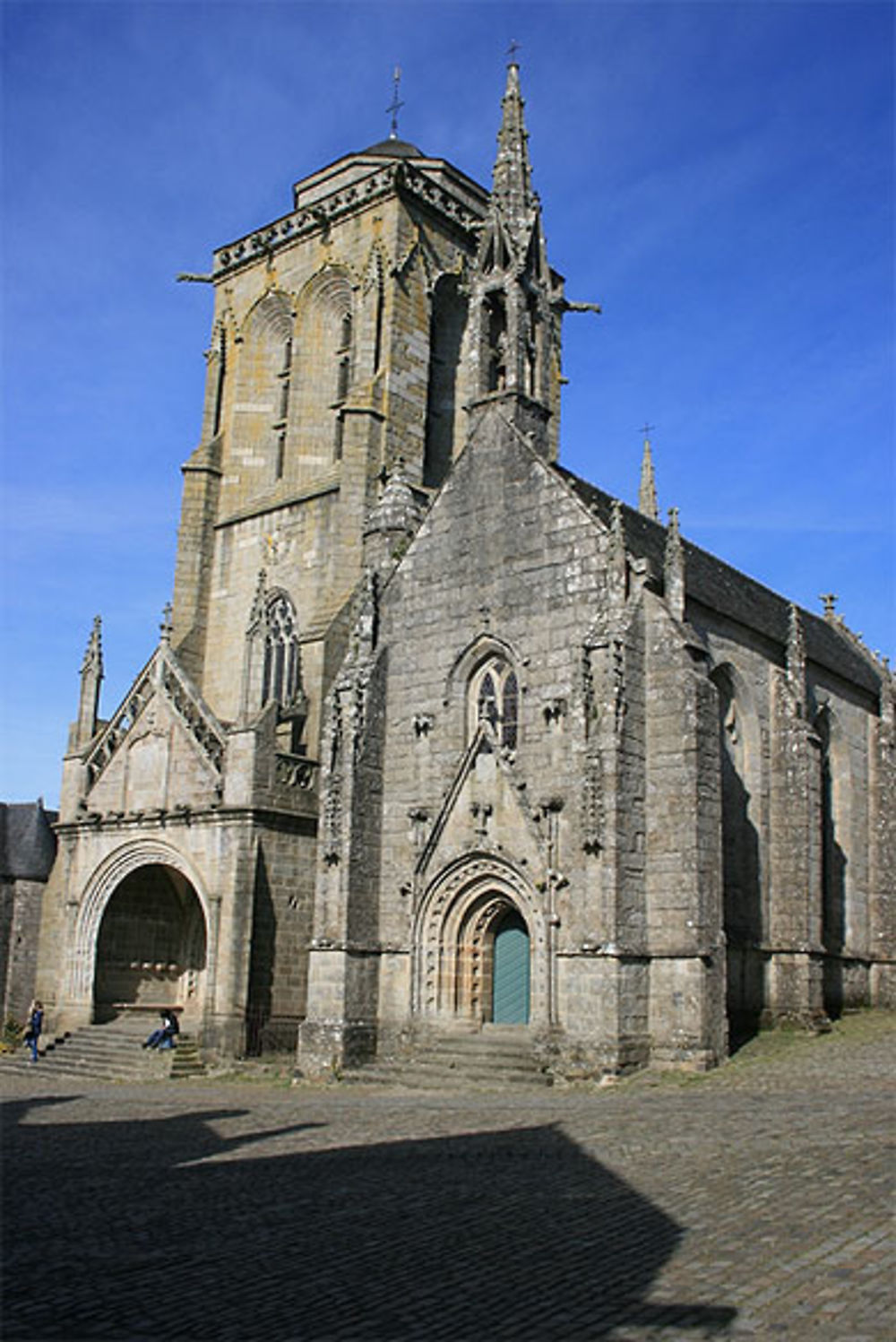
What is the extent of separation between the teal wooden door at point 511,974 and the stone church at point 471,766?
54 millimetres

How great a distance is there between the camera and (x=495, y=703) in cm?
2167

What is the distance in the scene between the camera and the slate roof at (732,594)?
23500 mm

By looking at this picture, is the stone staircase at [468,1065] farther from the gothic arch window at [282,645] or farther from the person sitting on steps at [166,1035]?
the gothic arch window at [282,645]

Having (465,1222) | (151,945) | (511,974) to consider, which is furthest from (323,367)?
(465,1222)

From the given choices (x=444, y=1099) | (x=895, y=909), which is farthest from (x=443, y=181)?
(x=444, y=1099)

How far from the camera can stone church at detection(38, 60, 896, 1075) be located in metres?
19.1

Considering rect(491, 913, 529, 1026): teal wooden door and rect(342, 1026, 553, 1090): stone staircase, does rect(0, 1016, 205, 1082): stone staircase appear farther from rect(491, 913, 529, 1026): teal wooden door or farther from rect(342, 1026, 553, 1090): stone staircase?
rect(491, 913, 529, 1026): teal wooden door

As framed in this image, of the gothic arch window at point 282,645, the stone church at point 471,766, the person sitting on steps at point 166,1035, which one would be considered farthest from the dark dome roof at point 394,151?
the person sitting on steps at point 166,1035

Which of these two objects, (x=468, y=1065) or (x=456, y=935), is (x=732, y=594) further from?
(x=468, y=1065)

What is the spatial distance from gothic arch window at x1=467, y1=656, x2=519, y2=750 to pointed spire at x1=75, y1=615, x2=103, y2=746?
403 inches

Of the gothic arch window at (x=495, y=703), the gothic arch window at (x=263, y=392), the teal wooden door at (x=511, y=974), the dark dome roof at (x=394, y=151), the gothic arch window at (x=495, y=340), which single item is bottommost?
the teal wooden door at (x=511, y=974)

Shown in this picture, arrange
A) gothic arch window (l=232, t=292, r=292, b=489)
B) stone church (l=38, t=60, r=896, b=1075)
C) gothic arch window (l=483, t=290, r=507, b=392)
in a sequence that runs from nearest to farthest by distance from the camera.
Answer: stone church (l=38, t=60, r=896, b=1075), gothic arch window (l=483, t=290, r=507, b=392), gothic arch window (l=232, t=292, r=292, b=489)

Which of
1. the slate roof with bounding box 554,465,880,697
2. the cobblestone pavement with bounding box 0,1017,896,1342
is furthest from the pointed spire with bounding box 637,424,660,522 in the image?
the cobblestone pavement with bounding box 0,1017,896,1342

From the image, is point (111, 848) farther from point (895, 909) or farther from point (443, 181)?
point (443, 181)
